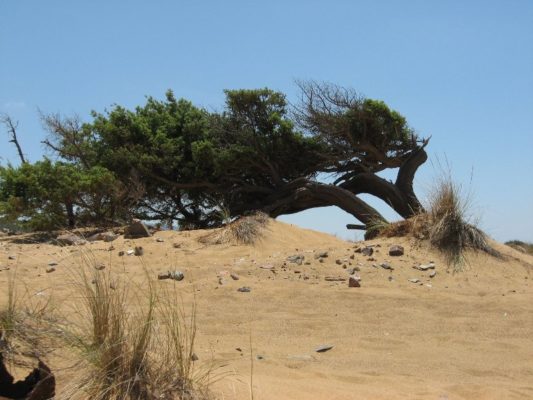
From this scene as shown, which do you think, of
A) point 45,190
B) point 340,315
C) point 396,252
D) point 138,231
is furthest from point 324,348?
point 45,190

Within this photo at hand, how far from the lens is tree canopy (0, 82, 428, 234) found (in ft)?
38.2

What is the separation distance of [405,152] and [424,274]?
5.47 meters

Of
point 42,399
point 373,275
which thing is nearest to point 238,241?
point 373,275

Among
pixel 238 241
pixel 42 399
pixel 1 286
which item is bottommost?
pixel 42 399

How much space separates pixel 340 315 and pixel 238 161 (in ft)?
24.2

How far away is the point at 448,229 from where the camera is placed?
8.37 metres

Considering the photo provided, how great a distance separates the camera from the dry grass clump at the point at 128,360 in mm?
2842

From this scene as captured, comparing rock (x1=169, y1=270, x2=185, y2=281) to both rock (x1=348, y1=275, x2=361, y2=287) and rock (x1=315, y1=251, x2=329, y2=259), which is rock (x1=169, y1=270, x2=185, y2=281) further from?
rock (x1=315, y1=251, x2=329, y2=259)

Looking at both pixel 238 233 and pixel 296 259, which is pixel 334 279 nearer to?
pixel 296 259

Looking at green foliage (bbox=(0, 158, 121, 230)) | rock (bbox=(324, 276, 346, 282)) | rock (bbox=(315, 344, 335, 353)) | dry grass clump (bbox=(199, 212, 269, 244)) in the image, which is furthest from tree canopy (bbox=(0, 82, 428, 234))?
rock (bbox=(315, 344, 335, 353))

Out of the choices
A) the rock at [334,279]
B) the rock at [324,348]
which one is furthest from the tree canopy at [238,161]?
the rock at [324,348]

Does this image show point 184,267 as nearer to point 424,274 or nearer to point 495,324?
point 424,274

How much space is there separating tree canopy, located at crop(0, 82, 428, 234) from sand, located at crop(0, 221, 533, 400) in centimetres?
246

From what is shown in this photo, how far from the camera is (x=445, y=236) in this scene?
833 centimetres
